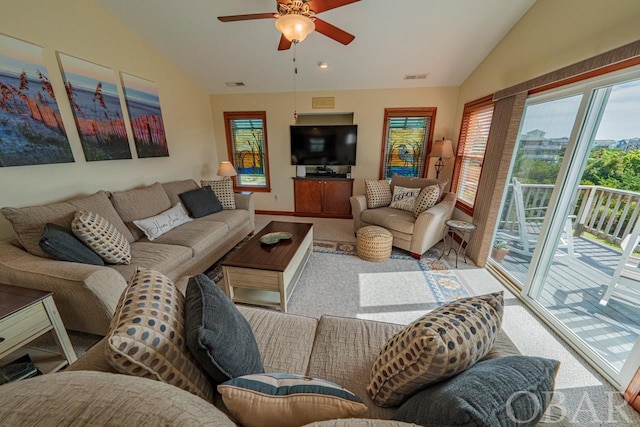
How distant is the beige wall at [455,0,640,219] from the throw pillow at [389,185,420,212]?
149cm

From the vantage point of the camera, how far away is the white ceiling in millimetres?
2354

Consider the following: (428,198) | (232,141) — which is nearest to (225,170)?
(232,141)

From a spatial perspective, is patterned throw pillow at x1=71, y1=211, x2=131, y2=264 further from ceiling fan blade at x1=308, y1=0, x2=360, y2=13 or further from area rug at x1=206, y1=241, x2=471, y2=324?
ceiling fan blade at x1=308, y1=0, x2=360, y2=13

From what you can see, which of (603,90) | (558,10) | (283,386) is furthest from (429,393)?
(558,10)

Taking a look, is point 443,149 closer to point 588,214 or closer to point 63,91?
point 588,214

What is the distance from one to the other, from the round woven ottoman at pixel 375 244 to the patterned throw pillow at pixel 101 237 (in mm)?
2296

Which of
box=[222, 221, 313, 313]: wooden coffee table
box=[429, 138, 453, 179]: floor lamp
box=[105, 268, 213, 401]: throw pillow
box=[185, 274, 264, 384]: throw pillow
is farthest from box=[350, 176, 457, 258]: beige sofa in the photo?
box=[105, 268, 213, 401]: throw pillow

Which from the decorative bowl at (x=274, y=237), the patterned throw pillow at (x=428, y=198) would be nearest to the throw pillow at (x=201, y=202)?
the decorative bowl at (x=274, y=237)

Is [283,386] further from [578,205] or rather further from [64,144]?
[64,144]

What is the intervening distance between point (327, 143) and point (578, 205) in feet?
10.7

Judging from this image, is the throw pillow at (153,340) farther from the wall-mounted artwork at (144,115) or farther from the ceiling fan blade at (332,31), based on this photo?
the wall-mounted artwork at (144,115)

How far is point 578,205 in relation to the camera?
186 centimetres

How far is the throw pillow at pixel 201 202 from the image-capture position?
2971mm

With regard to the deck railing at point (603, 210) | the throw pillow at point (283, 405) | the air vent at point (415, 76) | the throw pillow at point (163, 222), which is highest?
the air vent at point (415, 76)
